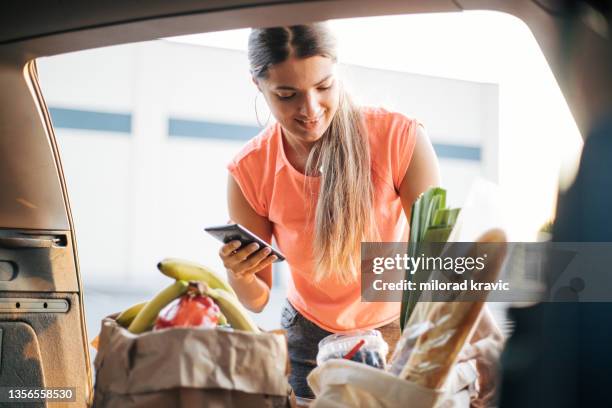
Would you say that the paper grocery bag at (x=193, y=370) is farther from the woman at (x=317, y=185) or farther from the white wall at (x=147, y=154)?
the white wall at (x=147, y=154)

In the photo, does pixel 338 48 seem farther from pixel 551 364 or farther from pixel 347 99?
pixel 551 364

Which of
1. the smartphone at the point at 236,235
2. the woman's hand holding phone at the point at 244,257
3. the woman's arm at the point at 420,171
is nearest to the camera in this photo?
the smartphone at the point at 236,235

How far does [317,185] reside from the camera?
1774 mm

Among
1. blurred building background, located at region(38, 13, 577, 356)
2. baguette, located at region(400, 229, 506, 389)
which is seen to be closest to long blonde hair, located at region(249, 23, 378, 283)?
baguette, located at region(400, 229, 506, 389)

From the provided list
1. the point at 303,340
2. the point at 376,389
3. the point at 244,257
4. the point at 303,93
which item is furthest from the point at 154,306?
the point at 303,340

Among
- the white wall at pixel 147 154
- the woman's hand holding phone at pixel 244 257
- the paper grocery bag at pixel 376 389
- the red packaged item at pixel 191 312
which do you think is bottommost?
the paper grocery bag at pixel 376 389

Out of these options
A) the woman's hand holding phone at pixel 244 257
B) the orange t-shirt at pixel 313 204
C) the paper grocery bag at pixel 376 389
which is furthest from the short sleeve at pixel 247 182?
the paper grocery bag at pixel 376 389

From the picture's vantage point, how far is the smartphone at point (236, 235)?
4.11 ft

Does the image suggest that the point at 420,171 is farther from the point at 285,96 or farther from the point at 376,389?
the point at 376,389

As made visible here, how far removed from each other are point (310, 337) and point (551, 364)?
1242 millimetres

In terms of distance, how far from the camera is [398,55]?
33.7 ft

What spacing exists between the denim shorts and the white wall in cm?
810

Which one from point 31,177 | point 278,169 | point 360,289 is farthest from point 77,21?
point 360,289

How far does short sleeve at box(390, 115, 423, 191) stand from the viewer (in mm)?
1690
